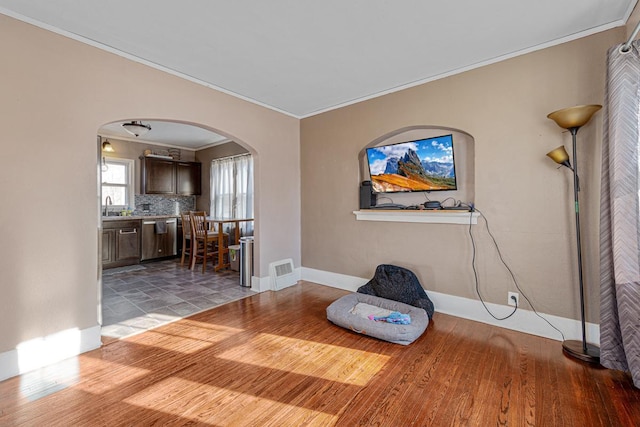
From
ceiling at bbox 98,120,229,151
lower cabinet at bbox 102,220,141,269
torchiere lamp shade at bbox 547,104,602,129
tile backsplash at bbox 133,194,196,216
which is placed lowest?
lower cabinet at bbox 102,220,141,269

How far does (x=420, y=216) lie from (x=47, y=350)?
3616mm

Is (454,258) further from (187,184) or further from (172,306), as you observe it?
(187,184)

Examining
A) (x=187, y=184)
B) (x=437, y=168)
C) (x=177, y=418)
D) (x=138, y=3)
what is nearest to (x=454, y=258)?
(x=437, y=168)

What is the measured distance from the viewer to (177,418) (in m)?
1.60

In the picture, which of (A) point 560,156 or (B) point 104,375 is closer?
(B) point 104,375

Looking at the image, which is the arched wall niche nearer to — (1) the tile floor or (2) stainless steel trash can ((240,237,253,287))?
(2) stainless steel trash can ((240,237,253,287))

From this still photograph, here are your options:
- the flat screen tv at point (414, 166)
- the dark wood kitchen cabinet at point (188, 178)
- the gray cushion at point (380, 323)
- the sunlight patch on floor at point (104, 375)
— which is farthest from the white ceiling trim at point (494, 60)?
the dark wood kitchen cabinet at point (188, 178)

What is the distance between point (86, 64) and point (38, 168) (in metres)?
0.97

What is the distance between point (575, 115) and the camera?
7.10ft

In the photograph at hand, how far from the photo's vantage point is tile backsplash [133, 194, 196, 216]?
6.28 meters

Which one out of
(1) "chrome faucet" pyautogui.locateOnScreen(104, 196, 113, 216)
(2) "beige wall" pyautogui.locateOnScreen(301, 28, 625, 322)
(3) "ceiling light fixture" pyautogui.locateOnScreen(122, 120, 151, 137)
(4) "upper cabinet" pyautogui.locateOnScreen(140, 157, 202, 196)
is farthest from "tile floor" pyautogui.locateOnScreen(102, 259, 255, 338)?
(3) "ceiling light fixture" pyautogui.locateOnScreen(122, 120, 151, 137)

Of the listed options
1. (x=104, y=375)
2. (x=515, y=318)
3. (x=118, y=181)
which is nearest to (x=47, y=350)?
(x=104, y=375)

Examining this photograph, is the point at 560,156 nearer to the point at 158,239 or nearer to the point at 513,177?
the point at 513,177

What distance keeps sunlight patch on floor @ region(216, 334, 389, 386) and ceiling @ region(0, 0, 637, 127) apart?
2.66 meters
